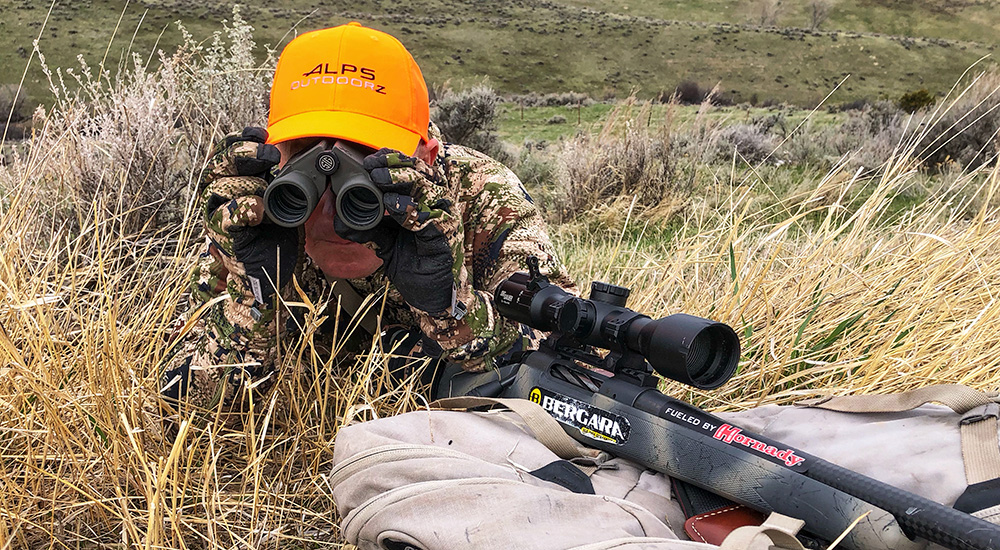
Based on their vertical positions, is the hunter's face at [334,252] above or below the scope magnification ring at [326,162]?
below

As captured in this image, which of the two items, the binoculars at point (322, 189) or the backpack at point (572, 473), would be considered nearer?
the backpack at point (572, 473)

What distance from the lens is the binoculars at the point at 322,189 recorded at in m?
1.80

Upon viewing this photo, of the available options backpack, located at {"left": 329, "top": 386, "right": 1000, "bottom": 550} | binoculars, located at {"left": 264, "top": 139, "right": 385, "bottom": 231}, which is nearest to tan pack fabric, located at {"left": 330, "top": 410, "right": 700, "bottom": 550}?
backpack, located at {"left": 329, "top": 386, "right": 1000, "bottom": 550}

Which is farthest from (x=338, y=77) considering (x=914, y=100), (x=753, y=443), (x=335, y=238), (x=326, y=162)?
(x=914, y=100)

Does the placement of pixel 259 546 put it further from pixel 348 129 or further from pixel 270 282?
pixel 348 129

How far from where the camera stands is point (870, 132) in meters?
9.27

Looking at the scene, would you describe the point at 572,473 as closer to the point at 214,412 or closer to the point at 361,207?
the point at 361,207

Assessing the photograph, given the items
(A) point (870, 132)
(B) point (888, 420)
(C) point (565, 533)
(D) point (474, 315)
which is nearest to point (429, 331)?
(D) point (474, 315)

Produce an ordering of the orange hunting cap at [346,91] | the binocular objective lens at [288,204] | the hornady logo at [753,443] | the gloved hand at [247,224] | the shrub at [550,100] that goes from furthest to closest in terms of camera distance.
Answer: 1. the shrub at [550,100]
2. the orange hunting cap at [346,91]
3. the gloved hand at [247,224]
4. the binocular objective lens at [288,204]
5. the hornady logo at [753,443]

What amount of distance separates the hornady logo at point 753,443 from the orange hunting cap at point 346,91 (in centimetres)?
115

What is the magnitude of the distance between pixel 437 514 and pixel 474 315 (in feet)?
2.89

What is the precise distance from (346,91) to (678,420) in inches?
49.0

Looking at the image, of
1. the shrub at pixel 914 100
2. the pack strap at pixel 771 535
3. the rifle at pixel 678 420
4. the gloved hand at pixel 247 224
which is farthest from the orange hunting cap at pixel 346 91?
the shrub at pixel 914 100

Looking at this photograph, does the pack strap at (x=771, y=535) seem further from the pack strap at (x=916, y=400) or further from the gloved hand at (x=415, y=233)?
the gloved hand at (x=415, y=233)
